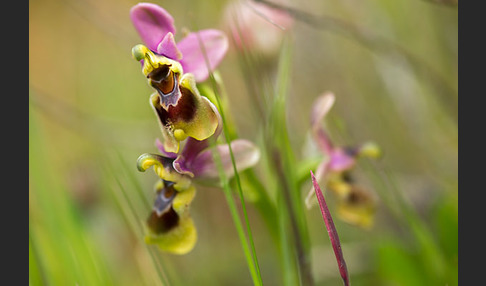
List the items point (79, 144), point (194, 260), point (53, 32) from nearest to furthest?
point (194, 260) < point (79, 144) < point (53, 32)

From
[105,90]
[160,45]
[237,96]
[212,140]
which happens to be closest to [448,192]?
[212,140]

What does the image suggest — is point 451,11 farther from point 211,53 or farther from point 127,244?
point 127,244

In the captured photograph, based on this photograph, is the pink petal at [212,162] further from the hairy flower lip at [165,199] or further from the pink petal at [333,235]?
the pink petal at [333,235]

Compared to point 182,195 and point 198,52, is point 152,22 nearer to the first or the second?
point 198,52

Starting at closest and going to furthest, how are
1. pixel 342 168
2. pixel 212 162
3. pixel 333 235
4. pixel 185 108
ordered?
pixel 333 235 < pixel 185 108 < pixel 212 162 < pixel 342 168

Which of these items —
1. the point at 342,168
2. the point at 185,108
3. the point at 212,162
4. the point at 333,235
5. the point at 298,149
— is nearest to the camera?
the point at 333,235

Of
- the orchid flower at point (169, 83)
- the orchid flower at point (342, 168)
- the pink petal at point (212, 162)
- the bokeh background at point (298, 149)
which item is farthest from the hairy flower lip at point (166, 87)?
the orchid flower at point (342, 168)

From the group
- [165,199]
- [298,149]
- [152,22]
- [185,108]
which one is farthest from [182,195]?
[298,149]
